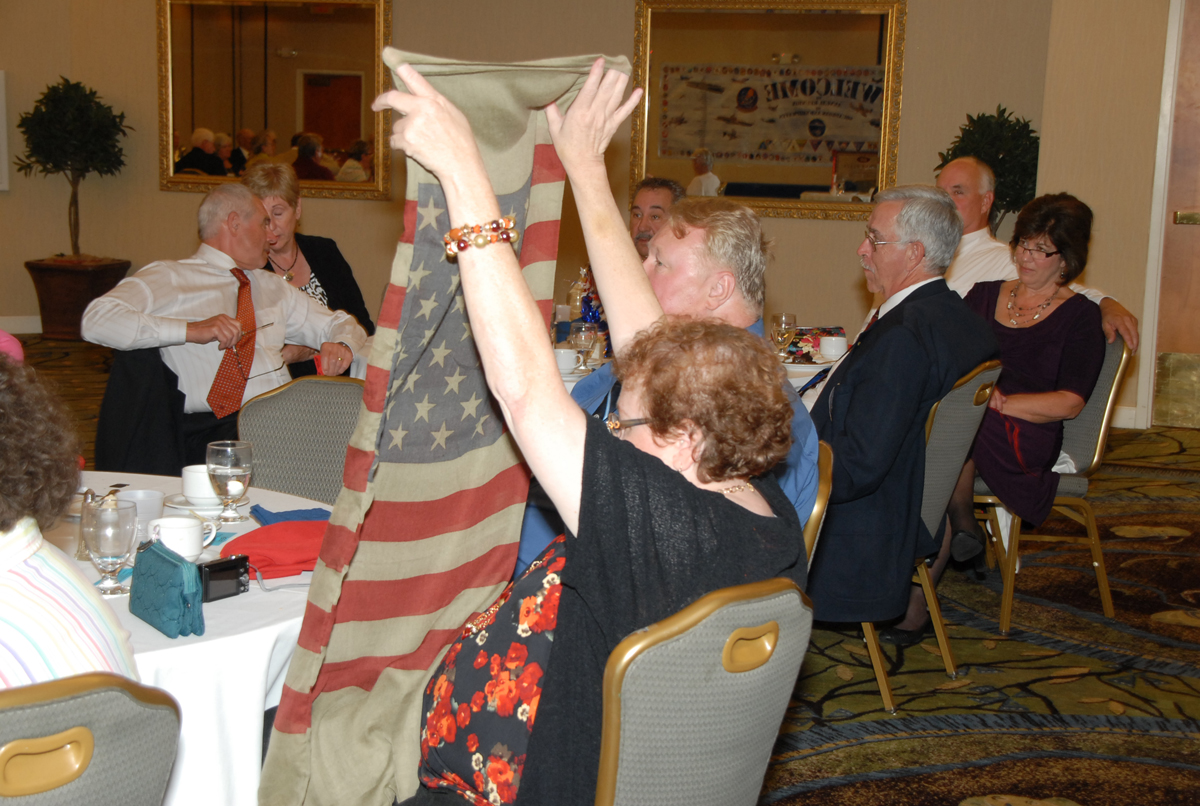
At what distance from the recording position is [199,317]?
3.37 meters

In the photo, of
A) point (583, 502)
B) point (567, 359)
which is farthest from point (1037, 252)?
point (583, 502)

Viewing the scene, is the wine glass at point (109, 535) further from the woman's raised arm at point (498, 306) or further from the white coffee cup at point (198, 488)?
the woman's raised arm at point (498, 306)

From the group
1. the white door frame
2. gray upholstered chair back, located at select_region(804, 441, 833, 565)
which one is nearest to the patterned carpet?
gray upholstered chair back, located at select_region(804, 441, 833, 565)

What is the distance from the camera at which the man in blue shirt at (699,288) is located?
183cm

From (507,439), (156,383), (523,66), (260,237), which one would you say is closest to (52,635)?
(507,439)

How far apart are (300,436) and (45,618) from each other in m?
1.52

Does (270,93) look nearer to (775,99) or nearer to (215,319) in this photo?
(775,99)

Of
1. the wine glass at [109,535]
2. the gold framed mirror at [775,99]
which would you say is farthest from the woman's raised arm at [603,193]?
the gold framed mirror at [775,99]

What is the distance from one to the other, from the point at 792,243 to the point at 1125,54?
2.52 m

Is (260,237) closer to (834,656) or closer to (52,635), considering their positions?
(834,656)

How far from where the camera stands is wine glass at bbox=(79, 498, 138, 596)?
5.17 ft

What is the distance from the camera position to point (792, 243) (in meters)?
7.84

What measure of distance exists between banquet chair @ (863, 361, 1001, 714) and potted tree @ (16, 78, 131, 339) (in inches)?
304

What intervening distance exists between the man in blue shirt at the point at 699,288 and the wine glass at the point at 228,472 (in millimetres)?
614
